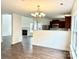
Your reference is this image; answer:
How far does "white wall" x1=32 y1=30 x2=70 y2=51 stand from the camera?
7.68m

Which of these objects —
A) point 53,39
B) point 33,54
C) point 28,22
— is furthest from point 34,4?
point 28,22

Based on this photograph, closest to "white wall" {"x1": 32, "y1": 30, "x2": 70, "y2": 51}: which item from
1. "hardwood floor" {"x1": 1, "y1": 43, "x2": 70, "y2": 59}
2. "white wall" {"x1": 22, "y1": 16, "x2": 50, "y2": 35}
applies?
"hardwood floor" {"x1": 1, "y1": 43, "x2": 70, "y2": 59}

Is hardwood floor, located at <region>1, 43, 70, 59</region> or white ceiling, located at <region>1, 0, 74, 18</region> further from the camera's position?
hardwood floor, located at <region>1, 43, 70, 59</region>

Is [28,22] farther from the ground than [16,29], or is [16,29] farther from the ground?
[28,22]

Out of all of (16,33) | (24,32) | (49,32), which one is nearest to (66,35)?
(49,32)

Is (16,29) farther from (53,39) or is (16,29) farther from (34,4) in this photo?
(34,4)

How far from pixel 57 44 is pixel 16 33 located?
381 cm

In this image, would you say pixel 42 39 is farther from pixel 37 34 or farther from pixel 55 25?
pixel 55 25

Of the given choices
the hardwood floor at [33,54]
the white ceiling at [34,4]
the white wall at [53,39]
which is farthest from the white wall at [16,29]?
the hardwood floor at [33,54]

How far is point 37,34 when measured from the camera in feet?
30.6

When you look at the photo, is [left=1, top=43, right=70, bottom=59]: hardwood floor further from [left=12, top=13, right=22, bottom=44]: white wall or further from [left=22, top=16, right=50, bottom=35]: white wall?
[left=22, top=16, right=50, bottom=35]: white wall

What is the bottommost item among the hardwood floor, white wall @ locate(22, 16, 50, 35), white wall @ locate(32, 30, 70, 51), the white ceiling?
the hardwood floor

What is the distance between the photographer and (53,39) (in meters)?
8.34

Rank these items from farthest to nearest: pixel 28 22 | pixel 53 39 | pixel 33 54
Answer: pixel 28 22 → pixel 53 39 → pixel 33 54
